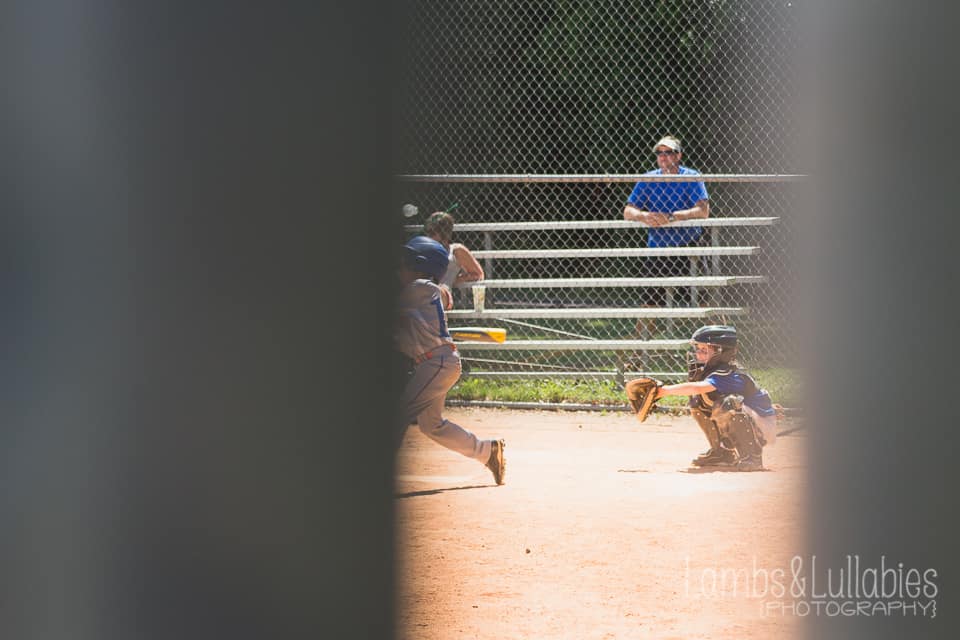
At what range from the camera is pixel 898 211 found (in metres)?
0.80

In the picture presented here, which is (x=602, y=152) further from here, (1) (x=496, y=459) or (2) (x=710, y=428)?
(1) (x=496, y=459)

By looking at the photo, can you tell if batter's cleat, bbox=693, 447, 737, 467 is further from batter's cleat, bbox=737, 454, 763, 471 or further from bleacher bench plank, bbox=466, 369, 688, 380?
bleacher bench plank, bbox=466, 369, 688, 380

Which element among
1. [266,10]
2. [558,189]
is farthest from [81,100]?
[558,189]

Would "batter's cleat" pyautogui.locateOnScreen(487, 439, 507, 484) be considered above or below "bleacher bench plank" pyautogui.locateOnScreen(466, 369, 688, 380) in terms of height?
above

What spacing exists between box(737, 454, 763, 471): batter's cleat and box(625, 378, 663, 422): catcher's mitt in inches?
21.7

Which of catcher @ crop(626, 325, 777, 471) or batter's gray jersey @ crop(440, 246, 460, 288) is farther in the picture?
batter's gray jersey @ crop(440, 246, 460, 288)

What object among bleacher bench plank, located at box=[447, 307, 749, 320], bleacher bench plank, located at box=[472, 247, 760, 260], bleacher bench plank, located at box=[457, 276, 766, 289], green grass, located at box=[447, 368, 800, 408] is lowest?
green grass, located at box=[447, 368, 800, 408]

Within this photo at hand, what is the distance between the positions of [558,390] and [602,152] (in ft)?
12.8

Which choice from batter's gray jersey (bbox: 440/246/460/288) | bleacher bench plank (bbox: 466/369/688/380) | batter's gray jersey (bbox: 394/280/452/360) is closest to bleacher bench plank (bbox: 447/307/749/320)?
bleacher bench plank (bbox: 466/369/688/380)

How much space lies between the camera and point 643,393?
5.07m

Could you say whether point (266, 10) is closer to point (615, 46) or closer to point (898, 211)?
point (898, 211)

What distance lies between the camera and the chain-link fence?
262 inches

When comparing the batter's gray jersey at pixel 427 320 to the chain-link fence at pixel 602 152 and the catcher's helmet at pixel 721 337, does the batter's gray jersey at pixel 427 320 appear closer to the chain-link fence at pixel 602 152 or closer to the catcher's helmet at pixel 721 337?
the catcher's helmet at pixel 721 337

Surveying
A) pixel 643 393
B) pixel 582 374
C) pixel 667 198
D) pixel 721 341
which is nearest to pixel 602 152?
pixel 667 198
